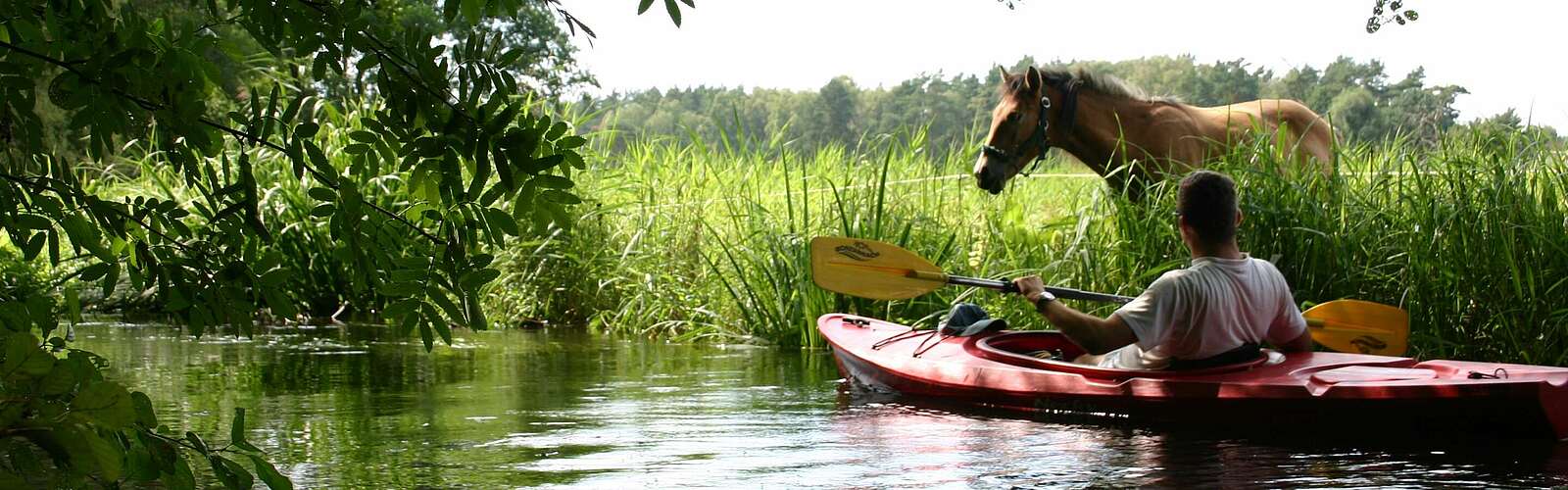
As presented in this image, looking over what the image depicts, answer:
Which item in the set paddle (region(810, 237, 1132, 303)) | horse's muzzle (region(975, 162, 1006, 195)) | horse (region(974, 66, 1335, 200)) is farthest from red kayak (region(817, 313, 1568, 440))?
horse (region(974, 66, 1335, 200))

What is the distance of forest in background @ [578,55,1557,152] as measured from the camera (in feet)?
63.1

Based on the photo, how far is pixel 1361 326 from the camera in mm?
6043

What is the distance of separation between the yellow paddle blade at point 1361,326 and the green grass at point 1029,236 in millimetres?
461

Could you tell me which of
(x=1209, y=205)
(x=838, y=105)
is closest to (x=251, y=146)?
(x=1209, y=205)

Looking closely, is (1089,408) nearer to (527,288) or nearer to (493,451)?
(493,451)

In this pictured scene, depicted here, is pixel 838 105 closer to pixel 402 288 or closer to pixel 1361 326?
pixel 1361 326

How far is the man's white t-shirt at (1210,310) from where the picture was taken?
205 inches

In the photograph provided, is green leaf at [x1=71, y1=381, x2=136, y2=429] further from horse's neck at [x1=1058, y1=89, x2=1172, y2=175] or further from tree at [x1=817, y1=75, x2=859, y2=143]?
tree at [x1=817, y1=75, x2=859, y2=143]

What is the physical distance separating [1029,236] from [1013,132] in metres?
0.56

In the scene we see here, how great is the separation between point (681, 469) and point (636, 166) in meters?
6.29

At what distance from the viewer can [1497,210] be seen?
20.6ft

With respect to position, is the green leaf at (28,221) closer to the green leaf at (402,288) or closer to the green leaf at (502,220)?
the green leaf at (402,288)

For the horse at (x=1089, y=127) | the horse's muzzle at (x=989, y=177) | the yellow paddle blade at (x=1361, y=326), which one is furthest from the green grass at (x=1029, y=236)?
the yellow paddle blade at (x=1361, y=326)

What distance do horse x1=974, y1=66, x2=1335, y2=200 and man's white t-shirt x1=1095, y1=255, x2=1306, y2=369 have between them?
2657 millimetres
